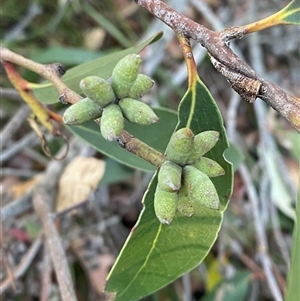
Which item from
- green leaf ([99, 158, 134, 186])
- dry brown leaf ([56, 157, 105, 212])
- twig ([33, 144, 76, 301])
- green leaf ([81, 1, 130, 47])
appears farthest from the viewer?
green leaf ([81, 1, 130, 47])

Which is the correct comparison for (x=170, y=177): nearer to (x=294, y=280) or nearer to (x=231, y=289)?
(x=294, y=280)

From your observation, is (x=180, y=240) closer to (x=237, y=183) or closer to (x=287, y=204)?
(x=287, y=204)

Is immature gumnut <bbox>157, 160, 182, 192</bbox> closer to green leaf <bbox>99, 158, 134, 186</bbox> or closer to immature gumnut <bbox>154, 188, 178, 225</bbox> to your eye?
immature gumnut <bbox>154, 188, 178, 225</bbox>

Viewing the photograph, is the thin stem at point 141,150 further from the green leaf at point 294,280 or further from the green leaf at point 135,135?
the green leaf at point 135,135

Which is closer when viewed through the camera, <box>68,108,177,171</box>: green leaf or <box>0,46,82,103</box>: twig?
<box>0,46,82,103</box>: twig

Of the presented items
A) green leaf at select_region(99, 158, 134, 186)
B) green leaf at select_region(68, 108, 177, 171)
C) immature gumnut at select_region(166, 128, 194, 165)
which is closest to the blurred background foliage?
green leaf at select_region(99, 158, 134, 186)

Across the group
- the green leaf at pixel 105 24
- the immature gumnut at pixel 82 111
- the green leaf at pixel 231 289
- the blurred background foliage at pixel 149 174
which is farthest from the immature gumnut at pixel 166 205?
the green leaf at pixel 105 24
